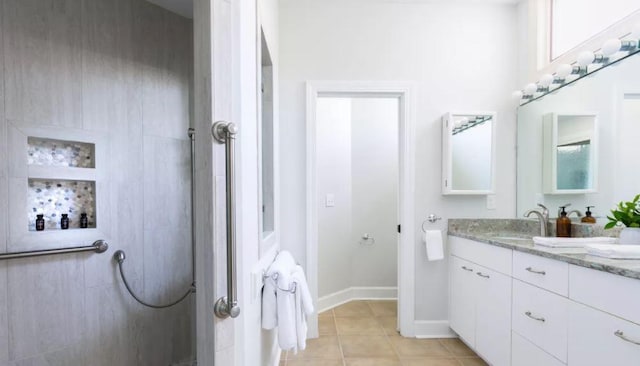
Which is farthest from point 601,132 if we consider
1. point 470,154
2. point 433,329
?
point 433,329

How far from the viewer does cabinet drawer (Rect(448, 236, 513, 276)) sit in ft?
6.53

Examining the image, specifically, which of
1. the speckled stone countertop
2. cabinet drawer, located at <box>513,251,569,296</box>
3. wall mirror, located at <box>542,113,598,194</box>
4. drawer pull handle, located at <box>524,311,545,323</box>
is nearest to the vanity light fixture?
wall mirror, located at <box>542,113,598,194</box>

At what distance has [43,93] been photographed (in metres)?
1.68

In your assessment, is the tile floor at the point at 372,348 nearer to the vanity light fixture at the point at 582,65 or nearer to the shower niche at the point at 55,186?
the shower niche at the point at 55,186

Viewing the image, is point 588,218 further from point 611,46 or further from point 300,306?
point 300,306

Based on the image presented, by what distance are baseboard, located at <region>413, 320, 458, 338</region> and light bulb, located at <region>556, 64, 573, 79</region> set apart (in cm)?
207

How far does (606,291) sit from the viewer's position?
1292 millimetres

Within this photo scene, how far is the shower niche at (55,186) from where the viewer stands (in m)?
1.57

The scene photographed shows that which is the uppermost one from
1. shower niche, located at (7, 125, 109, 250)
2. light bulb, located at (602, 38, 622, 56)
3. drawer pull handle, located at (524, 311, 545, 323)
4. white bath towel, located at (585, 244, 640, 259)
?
light bulb, located at (602, 38, 622, 56)

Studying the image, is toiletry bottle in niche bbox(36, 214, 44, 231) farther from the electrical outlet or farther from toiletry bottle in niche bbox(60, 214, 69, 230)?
the electrical outlet

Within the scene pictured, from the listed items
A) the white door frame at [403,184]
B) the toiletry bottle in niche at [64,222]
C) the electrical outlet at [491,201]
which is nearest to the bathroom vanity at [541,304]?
the electrical outlet at [491,201]

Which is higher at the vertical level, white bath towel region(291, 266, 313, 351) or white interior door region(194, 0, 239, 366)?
white interior door region(194, 0, 239, 366)

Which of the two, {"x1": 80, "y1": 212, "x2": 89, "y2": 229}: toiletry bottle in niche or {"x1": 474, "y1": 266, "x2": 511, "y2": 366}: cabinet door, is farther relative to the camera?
{"x1": 474, "y1": 266, "x2": 511, "y2": 366}: cabinet door

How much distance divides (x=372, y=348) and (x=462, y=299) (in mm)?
803
